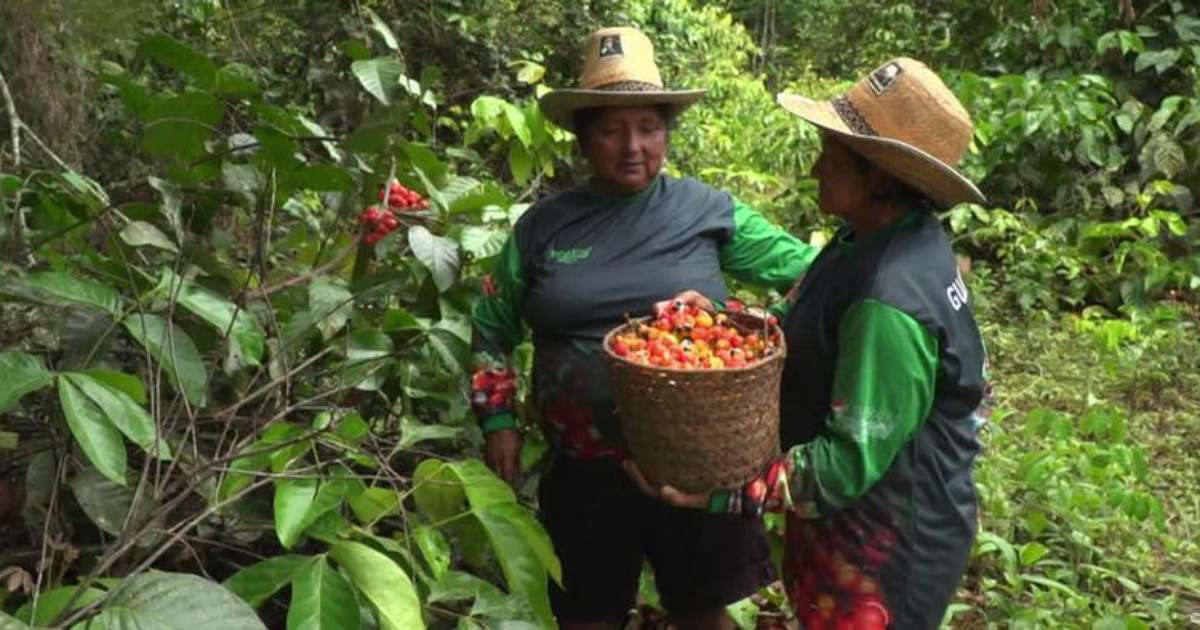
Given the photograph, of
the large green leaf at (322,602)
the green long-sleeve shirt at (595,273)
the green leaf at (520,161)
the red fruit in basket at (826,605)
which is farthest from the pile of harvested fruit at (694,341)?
the green leaf at (520,161)

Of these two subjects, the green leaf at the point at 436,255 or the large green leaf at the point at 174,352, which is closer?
the large green leaf at the point at 174,352

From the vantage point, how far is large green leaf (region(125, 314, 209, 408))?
1694 millimetres

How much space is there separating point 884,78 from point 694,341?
488 millimetres

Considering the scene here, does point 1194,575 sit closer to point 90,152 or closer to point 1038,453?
point 1038,453

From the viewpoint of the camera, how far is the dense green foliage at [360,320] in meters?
1.66

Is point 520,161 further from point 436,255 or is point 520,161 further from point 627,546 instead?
point 627,546

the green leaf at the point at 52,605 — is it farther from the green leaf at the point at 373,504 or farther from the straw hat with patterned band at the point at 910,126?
the straw hat with patterned band at the point at 910,126

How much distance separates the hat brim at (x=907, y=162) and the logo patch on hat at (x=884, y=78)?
69mm

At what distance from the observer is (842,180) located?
1810 millimetres

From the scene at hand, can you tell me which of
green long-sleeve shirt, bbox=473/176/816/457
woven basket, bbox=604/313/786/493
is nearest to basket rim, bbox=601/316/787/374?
woven basket, bbox=604/313/786/493

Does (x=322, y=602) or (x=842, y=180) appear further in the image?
(x=842, y=180)

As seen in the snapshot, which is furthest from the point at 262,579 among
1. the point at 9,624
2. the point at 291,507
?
the point at 9,624

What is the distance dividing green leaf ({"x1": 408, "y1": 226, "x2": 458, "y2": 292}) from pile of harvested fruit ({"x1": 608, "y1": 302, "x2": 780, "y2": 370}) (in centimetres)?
45

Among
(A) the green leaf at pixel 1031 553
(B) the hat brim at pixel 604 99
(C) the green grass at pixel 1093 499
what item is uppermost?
(B) the hat brim at pixel 604 99
